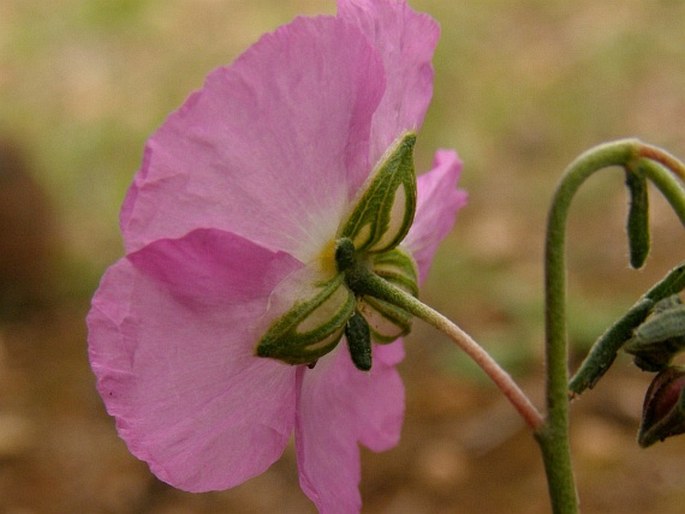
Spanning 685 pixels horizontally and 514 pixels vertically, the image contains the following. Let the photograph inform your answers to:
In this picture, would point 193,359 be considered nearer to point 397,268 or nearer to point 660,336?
point 397,268

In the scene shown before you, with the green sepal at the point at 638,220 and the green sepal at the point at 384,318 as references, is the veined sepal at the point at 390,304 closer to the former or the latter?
the green sepal at the point at 384,318

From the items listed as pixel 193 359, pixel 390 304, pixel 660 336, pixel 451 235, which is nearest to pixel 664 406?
pixel 660 336

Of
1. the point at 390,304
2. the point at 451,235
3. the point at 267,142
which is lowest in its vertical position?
the point at 451,235

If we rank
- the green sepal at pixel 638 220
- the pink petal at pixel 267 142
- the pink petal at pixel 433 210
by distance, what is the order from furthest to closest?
the pink petal at pixel 433 210 → the green sepal at pixel 638 220 → the pink petal at pixel 267 142

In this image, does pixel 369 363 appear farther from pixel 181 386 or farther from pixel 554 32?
pixel 554 32

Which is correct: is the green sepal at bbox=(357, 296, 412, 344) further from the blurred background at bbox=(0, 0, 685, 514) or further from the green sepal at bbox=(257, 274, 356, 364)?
the blurred background at bbox=(0, 0, 685, 514)

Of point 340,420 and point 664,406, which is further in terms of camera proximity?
point 340,420

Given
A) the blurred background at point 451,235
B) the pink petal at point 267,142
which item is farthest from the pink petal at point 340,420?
the blurred background at point 451,235
